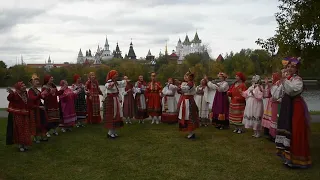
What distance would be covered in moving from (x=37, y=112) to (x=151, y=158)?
3456 millimetres

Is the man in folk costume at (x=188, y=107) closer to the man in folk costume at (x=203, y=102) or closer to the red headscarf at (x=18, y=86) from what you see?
the man in folk costume at (x=203, y=102)

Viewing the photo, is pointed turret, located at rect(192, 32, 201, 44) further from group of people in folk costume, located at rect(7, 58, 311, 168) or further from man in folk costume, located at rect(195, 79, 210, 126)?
man in folk costume, located at rect(195, 79, 210, 126)

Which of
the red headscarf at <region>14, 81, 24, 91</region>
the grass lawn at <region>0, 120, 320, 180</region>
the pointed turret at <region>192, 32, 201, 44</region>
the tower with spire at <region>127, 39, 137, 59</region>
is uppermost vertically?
the pointed turret at <region>192, 32, 201, 44</region>

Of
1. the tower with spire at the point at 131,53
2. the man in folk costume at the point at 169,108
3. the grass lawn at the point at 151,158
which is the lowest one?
the grass lawn at the point at 151,158

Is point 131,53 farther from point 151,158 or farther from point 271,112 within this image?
point 151,158

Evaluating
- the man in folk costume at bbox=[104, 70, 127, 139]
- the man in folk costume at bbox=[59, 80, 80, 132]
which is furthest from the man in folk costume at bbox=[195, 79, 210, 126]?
the man in folk costume at bbox=[59, 80, 80, 132]

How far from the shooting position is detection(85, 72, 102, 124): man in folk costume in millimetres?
10750

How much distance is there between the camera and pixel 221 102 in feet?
32.1

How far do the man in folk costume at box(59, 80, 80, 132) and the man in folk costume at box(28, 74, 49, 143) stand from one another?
40.3 inches

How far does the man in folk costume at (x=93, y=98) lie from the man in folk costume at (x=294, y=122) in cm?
651

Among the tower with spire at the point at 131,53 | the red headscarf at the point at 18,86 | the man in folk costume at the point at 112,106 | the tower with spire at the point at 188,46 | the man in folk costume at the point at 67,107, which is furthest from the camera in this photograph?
the tower with spire at the point at 188,46

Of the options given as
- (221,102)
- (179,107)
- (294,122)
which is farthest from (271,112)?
(179,107)

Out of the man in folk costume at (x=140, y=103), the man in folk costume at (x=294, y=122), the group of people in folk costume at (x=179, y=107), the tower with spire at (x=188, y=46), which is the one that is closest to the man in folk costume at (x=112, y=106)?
the group of people in folk costume at (x=179, y=107)

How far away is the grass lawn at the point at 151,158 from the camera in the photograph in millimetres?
5883
